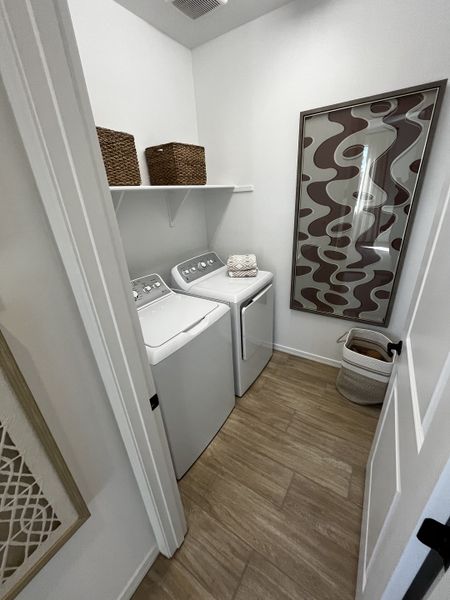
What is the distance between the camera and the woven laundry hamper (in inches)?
68.6

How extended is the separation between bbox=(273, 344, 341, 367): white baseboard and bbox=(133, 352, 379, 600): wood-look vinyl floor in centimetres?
34

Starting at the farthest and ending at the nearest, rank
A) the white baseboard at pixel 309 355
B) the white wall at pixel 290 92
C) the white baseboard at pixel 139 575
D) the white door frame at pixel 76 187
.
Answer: the white baseboard at pixel 309 355 < the white wall at pixel 290 92 < the white baseboard at pixel 139 575 < the white door frame at pixel 76 187

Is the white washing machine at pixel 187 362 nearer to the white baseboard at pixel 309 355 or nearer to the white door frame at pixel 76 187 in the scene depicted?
the white door frame at pixel 76 187

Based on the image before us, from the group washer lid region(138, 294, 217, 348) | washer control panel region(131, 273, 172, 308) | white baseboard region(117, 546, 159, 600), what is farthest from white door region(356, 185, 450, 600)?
washer control panel region(131, 273, 172, 308)

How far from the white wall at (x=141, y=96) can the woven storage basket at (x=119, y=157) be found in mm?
289

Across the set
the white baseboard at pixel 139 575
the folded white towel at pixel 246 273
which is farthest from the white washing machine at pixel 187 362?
the folded white towel at pixel 246 273

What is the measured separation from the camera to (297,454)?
5.28 ft

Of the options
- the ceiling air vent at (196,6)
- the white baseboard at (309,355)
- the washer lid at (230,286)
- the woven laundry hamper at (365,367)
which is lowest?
the white baseboard at (309,355)

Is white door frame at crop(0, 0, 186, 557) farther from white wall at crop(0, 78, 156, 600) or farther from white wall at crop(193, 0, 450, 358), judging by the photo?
white wall at crop(193, 0, 450, 358)

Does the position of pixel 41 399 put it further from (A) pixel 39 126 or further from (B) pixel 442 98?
(B) pixel 442 98

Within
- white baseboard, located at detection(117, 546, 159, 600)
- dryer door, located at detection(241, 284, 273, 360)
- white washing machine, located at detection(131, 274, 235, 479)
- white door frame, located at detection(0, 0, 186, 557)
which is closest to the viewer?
white door frame, located at detection(0, 0, 186, 557)

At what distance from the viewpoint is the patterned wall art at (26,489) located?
1.78ft

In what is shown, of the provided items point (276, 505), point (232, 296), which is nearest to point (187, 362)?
point (232, 296)

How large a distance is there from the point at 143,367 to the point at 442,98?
2.06 metres
